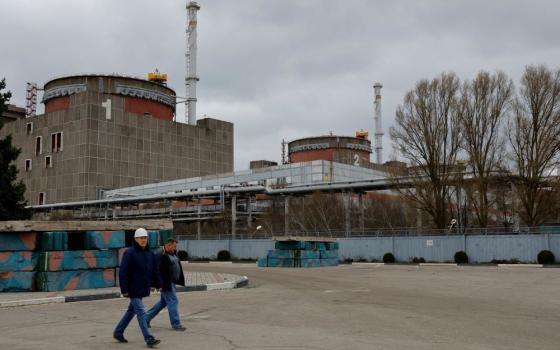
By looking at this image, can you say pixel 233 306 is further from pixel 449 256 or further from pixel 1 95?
pixel 449 256

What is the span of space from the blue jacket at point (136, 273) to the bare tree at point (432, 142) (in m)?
34.8

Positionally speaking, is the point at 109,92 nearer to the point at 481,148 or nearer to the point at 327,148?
the point at 327,148

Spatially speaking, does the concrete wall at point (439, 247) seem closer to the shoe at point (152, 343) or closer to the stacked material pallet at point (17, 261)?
the stacked material pallet at point (17, 261)

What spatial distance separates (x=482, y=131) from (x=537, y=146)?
4.22m

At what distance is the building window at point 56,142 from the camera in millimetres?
Answer: 86375

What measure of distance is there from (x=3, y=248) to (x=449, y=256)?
95.8ft

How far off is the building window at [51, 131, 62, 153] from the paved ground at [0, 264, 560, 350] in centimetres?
7554

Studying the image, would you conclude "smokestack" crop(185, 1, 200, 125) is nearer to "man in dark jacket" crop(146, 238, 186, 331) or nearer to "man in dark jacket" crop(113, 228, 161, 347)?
"man in dark jacket" crop(146, 238, 186, 331)

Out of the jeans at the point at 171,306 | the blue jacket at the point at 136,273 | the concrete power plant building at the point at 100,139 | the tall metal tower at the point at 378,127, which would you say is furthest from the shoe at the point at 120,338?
the tall metal tower at the point at 378,127

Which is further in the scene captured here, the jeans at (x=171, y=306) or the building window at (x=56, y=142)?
the building window at (x=56, y=142)

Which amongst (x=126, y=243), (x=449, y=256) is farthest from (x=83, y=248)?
(x=449, y=256)

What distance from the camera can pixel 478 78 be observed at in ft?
135

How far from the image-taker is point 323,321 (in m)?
10.8

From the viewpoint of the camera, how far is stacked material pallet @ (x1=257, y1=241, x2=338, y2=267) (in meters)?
34.2
